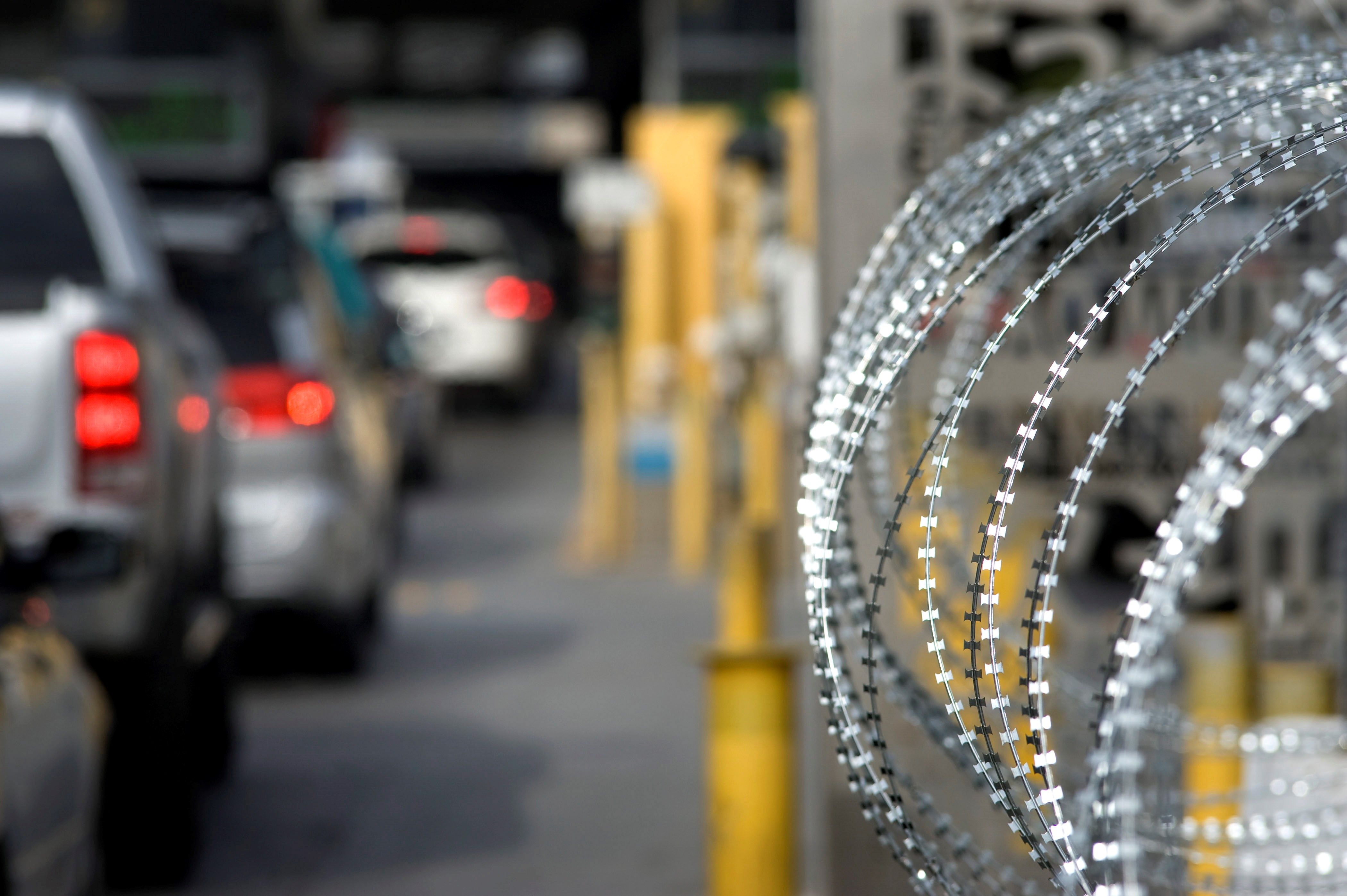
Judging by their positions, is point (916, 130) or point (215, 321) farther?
point (215, 321)

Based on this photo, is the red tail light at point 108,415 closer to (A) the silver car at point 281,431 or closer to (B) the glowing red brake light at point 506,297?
(A) the silver car at point 281,431

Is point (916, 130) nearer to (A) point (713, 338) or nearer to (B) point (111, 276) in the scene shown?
(B) point (111, 276)

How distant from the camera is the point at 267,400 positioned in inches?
338

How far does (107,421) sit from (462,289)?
1537 centimetres

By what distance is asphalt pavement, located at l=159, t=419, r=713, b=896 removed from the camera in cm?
612

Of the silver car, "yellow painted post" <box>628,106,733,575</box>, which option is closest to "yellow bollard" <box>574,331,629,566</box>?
"yellow painted post" <box>628,106,733,575</box>

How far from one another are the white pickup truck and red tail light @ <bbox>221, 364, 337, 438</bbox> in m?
2.10

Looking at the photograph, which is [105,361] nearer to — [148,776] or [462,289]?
[148,776]

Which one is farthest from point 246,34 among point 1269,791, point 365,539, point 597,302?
point 1269,791

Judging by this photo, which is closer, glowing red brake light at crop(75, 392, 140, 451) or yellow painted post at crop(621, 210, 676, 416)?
glowing red brake light at crop(75, 392, 140, 451)

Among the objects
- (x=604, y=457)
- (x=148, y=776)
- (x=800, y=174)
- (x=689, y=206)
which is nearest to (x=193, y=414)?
(x=148, y=776)

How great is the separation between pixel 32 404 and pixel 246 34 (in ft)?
89.4

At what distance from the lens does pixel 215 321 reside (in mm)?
8758

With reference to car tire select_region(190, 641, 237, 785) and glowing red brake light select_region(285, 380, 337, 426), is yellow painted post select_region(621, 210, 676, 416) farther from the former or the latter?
car tire select_region(190, 641, 237, 785)
